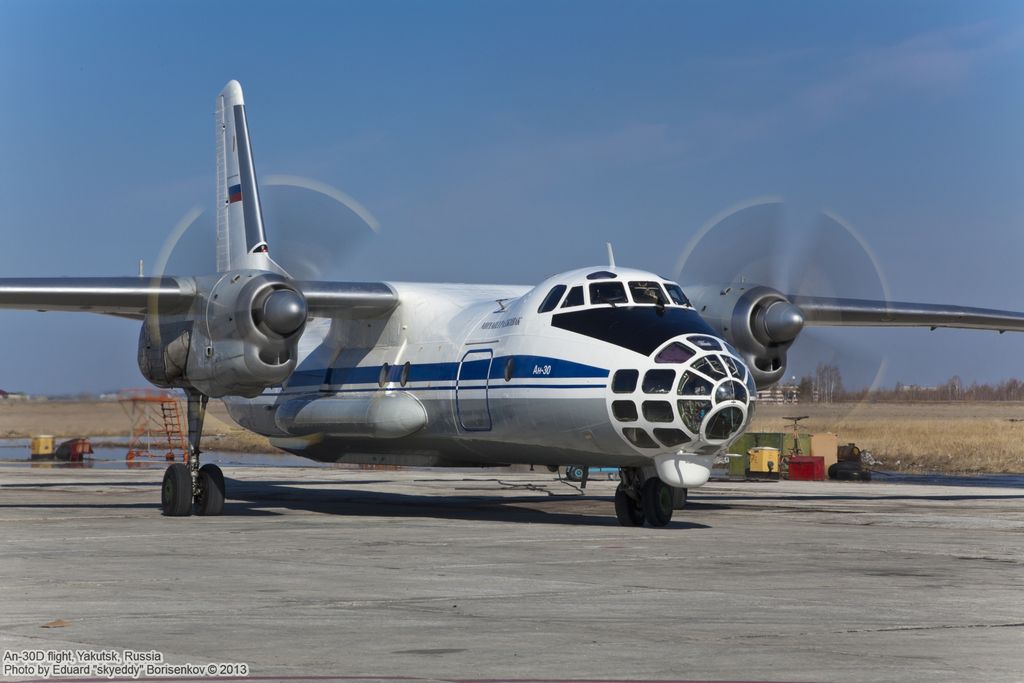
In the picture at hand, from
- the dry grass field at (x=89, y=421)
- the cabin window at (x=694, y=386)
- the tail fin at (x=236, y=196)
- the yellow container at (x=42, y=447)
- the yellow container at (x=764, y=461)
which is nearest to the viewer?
the cabin window at (x=694, y=386)

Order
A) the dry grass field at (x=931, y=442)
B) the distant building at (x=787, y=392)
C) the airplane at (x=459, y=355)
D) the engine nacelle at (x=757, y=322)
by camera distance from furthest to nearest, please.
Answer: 1. the dry grass field at (x=931, y=442)
2. the distant building at (x=787, y=392)
3. the engine nacelle at (x=757, y=322)
4. the airplane at (x=459, y=355)

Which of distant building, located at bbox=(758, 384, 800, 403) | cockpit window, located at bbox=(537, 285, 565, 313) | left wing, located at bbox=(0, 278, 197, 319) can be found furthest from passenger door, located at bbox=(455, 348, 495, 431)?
distant building, located at bbox=(758, 384, 800, 403)

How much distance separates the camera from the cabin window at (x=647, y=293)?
1775 centimetres

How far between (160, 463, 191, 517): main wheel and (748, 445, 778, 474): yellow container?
18208 mm

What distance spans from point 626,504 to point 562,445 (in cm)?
122

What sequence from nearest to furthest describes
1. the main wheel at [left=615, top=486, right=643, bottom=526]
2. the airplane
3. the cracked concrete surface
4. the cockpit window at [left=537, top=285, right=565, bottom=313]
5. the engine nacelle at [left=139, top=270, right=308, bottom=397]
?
the cracked concrete surface → the airplane → the main wheel at [left=615, top=486, right=643, bottom=526] → the cockpit window at [left=537, top=285, right=565, bottom=313] → the engine nacelle at [left=139, top=270, right=308, bottom=397]

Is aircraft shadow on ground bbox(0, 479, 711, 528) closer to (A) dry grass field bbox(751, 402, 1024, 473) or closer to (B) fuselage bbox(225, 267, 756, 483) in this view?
(B) fuselage bbox(225, 267, 756, 483)

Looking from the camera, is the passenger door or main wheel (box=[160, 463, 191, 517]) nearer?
the passenger door

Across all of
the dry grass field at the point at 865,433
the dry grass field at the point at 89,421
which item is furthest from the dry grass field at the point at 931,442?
the dry grass field at the point at 89,421

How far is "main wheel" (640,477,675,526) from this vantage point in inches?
701

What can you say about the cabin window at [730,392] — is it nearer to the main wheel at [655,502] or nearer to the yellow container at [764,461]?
the main wheel at [655,502]

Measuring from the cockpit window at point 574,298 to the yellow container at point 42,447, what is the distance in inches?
1432

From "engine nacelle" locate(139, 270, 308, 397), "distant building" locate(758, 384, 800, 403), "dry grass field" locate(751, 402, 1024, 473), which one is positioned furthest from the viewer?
"dry grass field" locate(751, 402, 1024, 473)

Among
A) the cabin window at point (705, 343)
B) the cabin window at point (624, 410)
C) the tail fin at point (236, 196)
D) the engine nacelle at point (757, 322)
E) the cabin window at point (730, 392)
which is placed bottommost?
the cabin window at point (624, 410)
